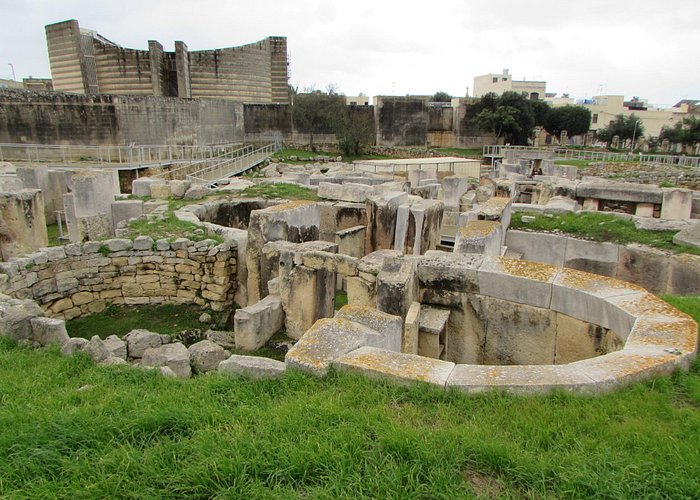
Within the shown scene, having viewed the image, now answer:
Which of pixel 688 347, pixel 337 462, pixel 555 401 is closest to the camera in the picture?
pixel 337 462

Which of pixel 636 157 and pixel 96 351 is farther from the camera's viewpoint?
pixel 636 157

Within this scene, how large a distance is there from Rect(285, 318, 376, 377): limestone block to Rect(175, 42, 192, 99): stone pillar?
3068cm

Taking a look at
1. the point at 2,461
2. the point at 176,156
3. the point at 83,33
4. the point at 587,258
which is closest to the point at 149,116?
the point at 176,156

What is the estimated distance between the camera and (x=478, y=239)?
20.3 feet

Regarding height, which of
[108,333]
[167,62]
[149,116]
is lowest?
[108,333]

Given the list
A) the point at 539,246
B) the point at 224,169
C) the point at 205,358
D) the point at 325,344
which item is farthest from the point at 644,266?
the point at 224,169

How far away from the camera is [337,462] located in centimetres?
244

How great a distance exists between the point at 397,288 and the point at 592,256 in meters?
4.50

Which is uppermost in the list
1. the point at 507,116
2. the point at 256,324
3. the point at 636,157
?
the point at 507,116

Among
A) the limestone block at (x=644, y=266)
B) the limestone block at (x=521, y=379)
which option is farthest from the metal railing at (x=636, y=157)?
the limestone block at (x=521, y=379)

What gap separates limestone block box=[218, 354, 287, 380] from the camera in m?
3.43

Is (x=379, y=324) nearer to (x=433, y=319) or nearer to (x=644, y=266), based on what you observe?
(x=433, y=319)

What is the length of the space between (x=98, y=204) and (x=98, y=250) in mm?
2763

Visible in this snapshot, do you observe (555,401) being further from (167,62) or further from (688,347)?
(167,62)
